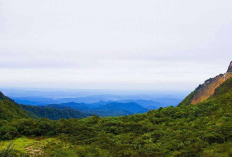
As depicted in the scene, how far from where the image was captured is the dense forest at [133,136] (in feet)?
33.8

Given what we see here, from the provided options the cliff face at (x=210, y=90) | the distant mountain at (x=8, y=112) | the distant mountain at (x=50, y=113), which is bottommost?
the distant mountain at (x=50, y=113)

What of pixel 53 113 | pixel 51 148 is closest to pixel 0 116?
pixel 51 148

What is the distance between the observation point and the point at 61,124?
16281 mm

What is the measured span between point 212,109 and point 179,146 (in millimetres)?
9660

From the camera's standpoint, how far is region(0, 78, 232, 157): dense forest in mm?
10305

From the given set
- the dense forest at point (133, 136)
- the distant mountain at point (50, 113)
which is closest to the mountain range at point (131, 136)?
the dense forest at point (133, 136)

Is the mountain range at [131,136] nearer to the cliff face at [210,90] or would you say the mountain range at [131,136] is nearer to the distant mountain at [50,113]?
the cliff face at [210,90]

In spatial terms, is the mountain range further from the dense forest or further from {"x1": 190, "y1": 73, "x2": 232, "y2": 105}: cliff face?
{"x1": 190, "y1": 73, "x2": 232, "y2": 105}: cliff face

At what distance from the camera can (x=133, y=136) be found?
44.7ft

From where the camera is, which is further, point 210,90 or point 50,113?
point 50,113

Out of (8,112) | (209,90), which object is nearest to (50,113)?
(8,112)

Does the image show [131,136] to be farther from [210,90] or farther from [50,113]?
[50,113]

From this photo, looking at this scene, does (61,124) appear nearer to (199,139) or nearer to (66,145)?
(66,145)

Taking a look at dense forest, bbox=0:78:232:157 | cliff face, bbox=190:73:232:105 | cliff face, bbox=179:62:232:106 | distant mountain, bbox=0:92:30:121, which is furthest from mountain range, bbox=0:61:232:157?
cliff face, bbox=179:62:232:106
